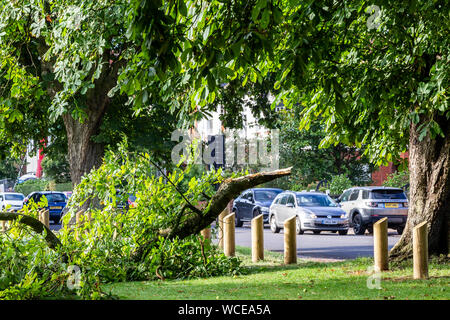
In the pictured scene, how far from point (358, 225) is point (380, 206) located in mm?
1469

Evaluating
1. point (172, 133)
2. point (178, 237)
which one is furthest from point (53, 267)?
point (172, 133)

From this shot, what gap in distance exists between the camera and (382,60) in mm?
Result: 10578

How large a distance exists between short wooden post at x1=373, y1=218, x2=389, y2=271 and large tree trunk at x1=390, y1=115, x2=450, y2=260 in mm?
880

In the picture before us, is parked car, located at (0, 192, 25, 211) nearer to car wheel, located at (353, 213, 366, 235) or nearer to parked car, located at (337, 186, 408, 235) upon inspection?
car wheel, located at (353, 213, 366, 235)

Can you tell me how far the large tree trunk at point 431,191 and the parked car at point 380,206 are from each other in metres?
11.1

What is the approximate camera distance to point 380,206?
22453 millimetres

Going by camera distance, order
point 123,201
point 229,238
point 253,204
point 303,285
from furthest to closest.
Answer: point 253,204
point 229,238
point 123,201
point 303,285

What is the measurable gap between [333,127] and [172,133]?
8315 mm

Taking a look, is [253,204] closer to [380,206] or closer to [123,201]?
[380,206]

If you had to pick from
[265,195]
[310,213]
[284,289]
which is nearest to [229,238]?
[284,289]

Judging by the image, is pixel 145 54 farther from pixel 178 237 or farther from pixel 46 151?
pixel 46 151

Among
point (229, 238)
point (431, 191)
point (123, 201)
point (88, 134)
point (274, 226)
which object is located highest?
point (88, 134)

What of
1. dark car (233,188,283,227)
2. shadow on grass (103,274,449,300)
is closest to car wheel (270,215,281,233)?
dark car (233,188,283,227)

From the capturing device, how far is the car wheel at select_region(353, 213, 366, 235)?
76.6ft
